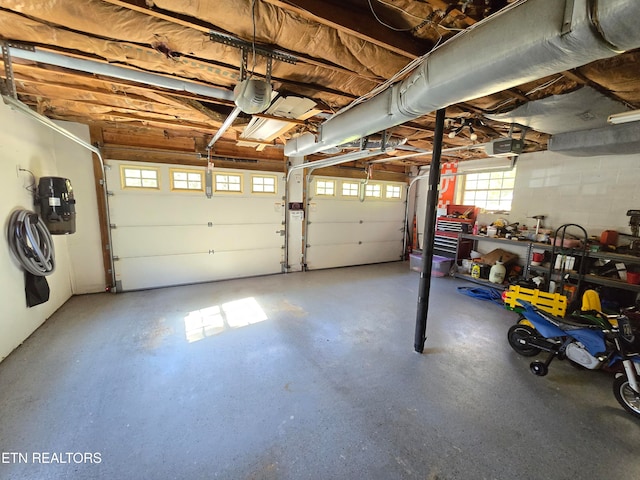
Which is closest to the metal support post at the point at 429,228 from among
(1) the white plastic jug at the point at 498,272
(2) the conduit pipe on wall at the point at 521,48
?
(2) the conduit pipe on wall at the point at 521,48

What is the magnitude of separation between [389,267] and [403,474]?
4.99 metres

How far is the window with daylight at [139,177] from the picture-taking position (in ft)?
13.4

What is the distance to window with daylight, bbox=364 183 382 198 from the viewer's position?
6270 millimetres

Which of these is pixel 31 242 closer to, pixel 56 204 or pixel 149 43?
pixel 56 204

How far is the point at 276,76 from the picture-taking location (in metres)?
2.14

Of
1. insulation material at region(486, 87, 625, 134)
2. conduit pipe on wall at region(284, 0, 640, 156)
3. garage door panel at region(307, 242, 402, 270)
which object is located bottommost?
garage door panel at region(307, 242, 402, 270)

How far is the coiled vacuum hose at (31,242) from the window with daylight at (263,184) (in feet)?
9.44

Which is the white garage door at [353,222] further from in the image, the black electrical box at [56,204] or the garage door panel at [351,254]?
the black electrical box at [56,204]

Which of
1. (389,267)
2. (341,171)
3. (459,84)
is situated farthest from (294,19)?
(389,267)

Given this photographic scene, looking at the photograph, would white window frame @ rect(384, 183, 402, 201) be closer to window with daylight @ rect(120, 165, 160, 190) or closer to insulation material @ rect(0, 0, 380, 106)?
insulation material @ rect(0, 0, 380, 106)

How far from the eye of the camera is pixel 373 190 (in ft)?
20.9

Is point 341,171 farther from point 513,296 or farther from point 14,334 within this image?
point 14,334

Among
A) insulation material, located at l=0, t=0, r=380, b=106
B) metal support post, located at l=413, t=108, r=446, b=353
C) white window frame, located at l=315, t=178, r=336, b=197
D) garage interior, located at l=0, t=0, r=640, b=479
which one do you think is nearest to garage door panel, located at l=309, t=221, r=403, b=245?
white window frame, located at l=315, t=178, r=336, b=197

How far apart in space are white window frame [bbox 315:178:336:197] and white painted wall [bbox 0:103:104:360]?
12.2 ft
